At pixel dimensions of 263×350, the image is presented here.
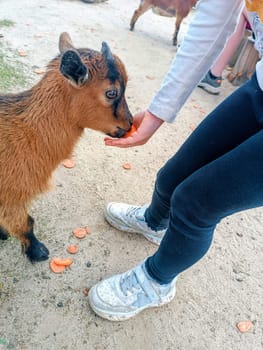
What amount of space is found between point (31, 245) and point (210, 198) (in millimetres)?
1141

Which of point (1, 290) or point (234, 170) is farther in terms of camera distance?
point (1, 290)

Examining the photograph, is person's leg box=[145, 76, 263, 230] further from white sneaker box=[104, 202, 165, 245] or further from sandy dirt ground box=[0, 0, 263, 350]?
sandy dirt ground box=[0, 0, 263, 350]

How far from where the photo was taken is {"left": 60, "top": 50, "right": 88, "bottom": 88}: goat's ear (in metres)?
1.50

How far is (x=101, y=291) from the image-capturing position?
6.06ft

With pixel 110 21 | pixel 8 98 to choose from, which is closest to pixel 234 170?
pixel 8 98

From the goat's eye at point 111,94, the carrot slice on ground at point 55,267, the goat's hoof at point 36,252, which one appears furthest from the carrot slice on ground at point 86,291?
the goat's eye at point 111,94

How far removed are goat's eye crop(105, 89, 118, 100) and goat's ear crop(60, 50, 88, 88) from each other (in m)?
0.13

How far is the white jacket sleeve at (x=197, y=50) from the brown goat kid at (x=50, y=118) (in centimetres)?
31

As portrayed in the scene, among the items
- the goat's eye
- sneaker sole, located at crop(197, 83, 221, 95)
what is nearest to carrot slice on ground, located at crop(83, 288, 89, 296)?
the goat's eye

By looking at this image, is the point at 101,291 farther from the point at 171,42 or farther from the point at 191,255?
the point at 171,42

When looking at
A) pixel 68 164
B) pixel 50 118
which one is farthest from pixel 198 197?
pixel 68 164

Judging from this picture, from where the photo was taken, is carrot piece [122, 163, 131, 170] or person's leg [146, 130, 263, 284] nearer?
person's leg [146, 130, 263, 284]

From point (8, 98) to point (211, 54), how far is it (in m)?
0.99

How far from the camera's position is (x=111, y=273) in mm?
2098
